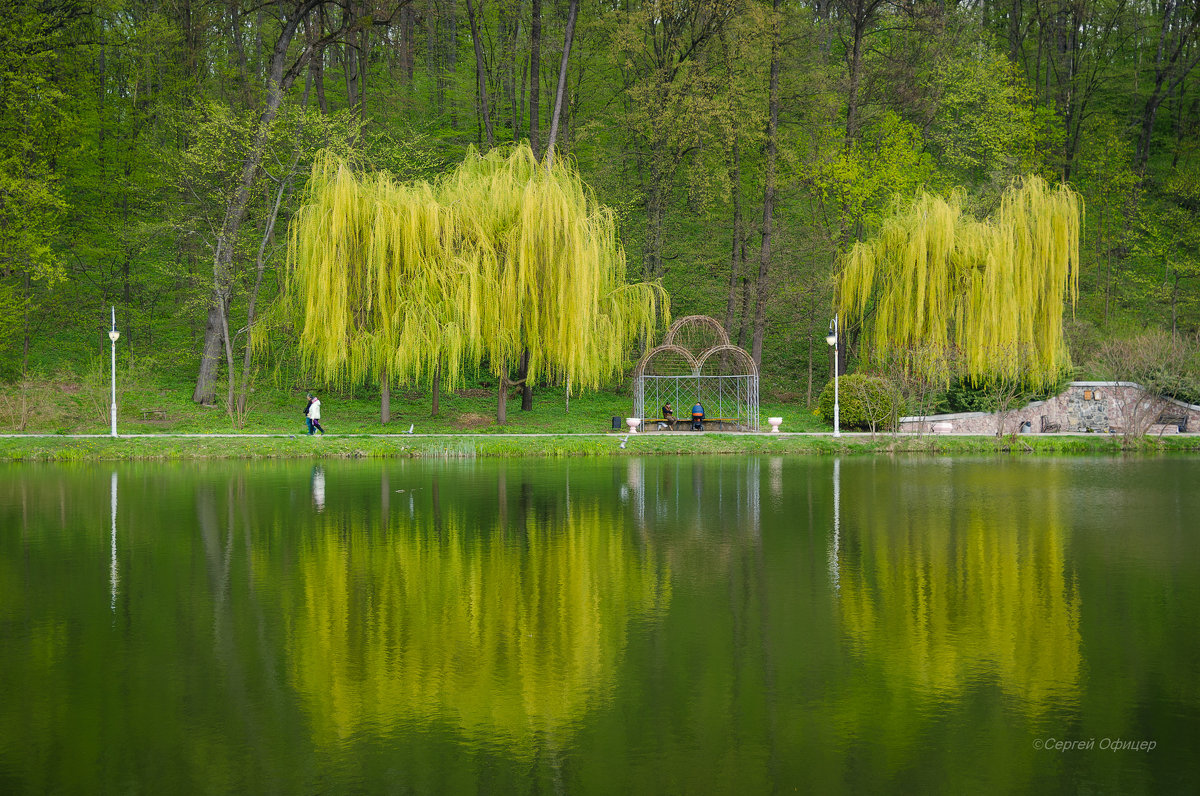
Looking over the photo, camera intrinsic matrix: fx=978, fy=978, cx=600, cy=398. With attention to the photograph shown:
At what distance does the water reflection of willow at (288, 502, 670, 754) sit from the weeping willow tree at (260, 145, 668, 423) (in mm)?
17901

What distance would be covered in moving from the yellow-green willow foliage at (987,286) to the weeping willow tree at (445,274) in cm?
1148

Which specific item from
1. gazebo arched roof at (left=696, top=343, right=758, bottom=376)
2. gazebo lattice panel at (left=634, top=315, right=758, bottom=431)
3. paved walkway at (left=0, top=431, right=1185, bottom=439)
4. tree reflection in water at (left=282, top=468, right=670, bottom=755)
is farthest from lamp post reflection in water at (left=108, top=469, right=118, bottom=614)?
gazebo arched roof at (left=696, top=343, right=758, bottom=376)

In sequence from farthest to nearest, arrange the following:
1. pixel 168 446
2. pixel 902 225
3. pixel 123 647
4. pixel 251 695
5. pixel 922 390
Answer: pixel 902 225 → pixel 922 390 → pixel 168 446 → pixel 123 647 → pixel 251 695

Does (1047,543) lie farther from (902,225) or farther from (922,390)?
(902,225)

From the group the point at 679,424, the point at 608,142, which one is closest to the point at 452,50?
the point at 608,142

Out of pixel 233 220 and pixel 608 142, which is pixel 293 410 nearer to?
pixel 233 220

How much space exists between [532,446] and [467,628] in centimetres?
1975

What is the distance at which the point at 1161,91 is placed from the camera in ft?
175

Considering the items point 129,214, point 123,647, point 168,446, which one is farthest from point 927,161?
point 123,647

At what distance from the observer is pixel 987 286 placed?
111ft

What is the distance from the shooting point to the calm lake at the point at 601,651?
239 inches

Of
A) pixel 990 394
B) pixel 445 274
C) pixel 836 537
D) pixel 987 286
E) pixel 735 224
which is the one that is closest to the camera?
pixel 836 537

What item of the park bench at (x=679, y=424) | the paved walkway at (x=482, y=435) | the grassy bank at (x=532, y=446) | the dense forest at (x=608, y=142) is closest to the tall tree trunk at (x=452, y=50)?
the dense forest at (x=608, y=142)

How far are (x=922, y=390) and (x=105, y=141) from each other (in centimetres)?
3877
